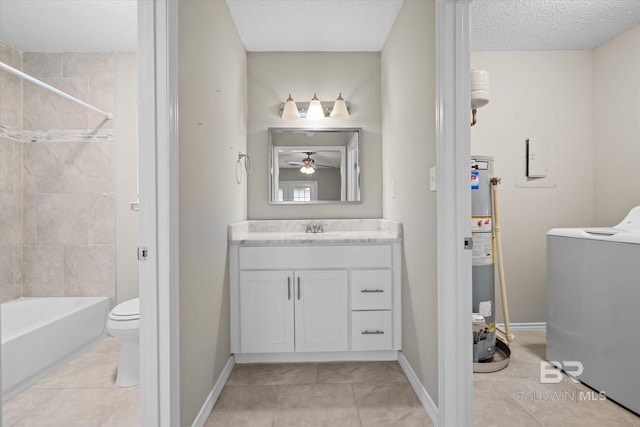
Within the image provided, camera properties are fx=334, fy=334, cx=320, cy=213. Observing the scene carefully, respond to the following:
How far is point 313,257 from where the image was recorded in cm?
222

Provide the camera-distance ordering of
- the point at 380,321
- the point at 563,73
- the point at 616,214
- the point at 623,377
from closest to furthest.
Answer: the point at 623,377 → the point at 380,321 → the point at 616,214 → the point at 563,73

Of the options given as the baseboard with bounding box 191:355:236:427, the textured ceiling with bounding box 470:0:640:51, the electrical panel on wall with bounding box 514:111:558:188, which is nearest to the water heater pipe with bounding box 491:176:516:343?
the electrical panel on wall with bounding box 514:111:558:188

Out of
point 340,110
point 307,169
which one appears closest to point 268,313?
point 307,169

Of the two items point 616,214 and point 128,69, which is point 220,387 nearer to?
point 128,69

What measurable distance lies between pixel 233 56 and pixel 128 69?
105 cm

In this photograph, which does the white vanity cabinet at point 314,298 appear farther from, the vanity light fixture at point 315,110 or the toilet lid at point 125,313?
the vanity light fixture at point 315,110

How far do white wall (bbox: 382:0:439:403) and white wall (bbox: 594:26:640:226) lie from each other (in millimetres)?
1741

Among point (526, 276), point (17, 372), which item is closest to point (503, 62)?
point (526, 276)

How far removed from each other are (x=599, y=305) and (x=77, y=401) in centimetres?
288

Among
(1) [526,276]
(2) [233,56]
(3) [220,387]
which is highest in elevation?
(2) [233,56]

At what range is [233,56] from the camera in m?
2.31

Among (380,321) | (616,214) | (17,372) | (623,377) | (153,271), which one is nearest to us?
(153,271)

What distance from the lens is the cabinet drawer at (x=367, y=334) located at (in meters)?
2.21

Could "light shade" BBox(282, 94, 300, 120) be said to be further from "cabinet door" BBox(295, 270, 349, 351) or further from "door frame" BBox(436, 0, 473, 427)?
"door frame" BBox(436, 0, 473, 427)
